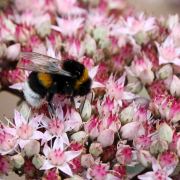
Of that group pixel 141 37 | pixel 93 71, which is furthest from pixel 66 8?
pixel 93 71

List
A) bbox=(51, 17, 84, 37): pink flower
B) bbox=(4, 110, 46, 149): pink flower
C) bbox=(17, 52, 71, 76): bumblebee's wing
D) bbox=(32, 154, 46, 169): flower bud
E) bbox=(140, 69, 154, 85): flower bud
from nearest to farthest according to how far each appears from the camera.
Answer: bbox=(17, 52, 71, 76): bumblebee's wing, bbox=(32, 154, 46, 169): flower bud, bbox=(4, 110, 46, 149): pink flower, bbox=(140, 69, 154, 85): flower bud, bbox=(51, 17, 84, 37): pink flower

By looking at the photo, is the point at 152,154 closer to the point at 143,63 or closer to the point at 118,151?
the point at 118,151

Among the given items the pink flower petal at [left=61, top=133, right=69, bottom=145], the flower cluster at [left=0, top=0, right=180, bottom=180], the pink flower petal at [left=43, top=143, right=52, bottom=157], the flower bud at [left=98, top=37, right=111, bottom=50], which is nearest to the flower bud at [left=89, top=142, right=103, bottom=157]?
the flower cluster at [left=0, top=0, right=180, bottom=180]

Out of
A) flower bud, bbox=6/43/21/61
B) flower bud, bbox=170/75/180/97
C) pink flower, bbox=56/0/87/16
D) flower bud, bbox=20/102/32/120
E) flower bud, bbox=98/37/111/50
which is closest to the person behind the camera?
flower bud, bbox=20/102/32/120

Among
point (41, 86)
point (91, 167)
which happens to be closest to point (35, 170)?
point (91, 167)

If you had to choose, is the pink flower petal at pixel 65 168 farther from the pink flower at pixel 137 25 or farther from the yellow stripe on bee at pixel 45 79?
the pink flower at pixel 137 25

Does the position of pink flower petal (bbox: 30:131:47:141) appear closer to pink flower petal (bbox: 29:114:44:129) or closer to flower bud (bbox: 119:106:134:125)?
pink flower petal (bbox: 29:114:44:129)

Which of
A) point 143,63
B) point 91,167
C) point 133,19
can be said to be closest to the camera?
point 91,167

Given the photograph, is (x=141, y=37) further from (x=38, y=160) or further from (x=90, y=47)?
(x=38, y=160)
